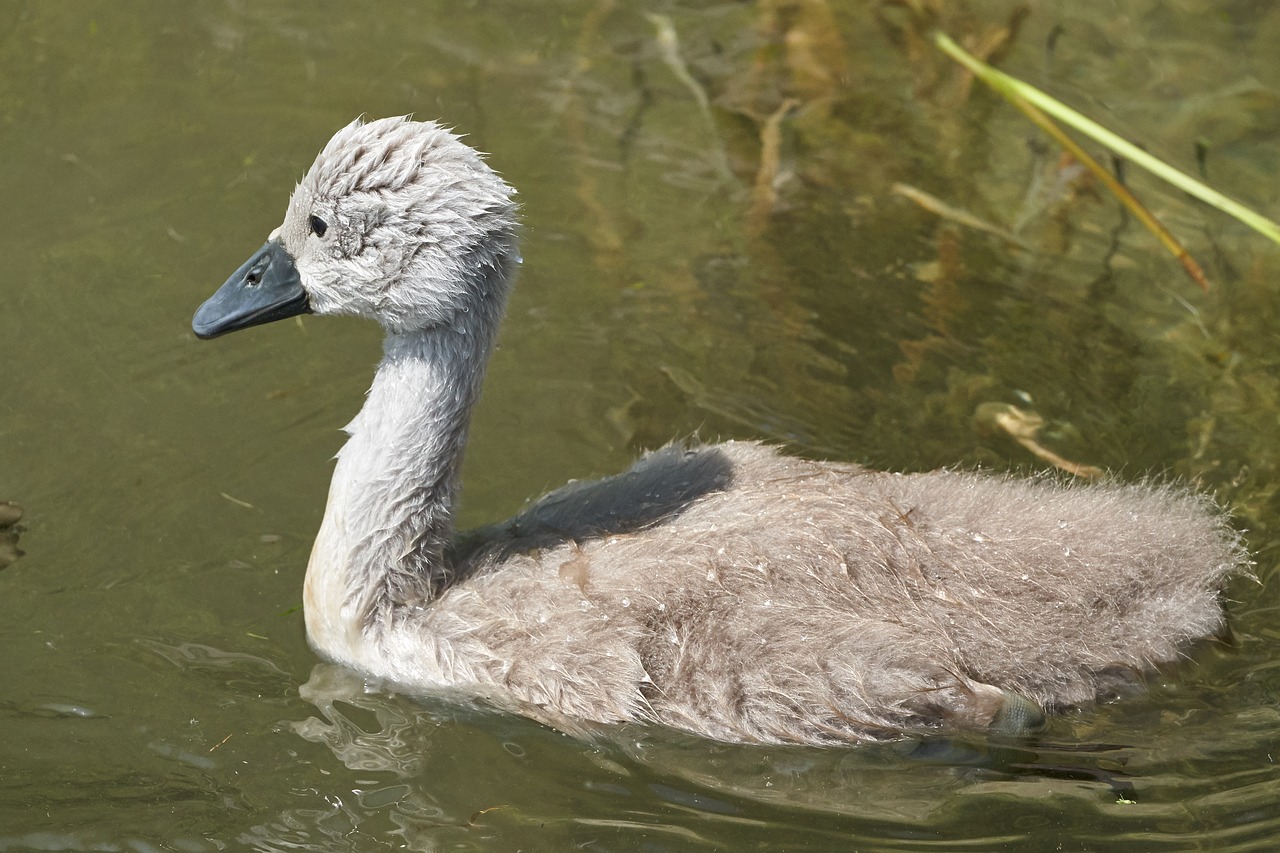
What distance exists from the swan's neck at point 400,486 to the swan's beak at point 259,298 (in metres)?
0.35

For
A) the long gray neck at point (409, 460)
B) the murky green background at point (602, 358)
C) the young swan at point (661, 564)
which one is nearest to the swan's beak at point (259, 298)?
the young swan at point (661, 564)

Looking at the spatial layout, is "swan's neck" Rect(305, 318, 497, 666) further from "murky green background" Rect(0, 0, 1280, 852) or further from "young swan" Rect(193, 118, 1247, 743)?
"murky green background" Rect(0, 0, 1280, 852)

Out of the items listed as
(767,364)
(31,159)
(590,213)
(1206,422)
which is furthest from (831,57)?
(31,159)

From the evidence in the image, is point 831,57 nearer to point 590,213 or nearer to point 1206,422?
point 590,213

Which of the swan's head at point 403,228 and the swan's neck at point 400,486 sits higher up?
the swan's head at point 403,228

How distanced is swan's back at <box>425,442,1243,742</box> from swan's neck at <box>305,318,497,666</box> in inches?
6.8

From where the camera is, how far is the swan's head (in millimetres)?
4355

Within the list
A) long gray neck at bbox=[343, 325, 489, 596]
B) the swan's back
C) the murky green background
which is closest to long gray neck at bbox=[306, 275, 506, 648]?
long gray neck at bbox=[343, 325, 489, 596]

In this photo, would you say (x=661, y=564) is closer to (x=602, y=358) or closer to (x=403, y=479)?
(x=403, y=479)

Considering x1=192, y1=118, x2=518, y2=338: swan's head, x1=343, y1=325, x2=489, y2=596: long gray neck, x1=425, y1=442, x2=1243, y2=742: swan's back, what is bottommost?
x1=425, y1=442, x2=1243, y2=742: swan's back

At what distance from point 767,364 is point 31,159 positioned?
3637 mm

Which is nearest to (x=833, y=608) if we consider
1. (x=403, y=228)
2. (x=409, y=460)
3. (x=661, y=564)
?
(x=661, y=564)

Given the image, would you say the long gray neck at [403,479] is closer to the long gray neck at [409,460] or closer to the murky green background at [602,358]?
the long gray neck at [409,460]

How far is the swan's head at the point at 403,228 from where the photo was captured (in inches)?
171
